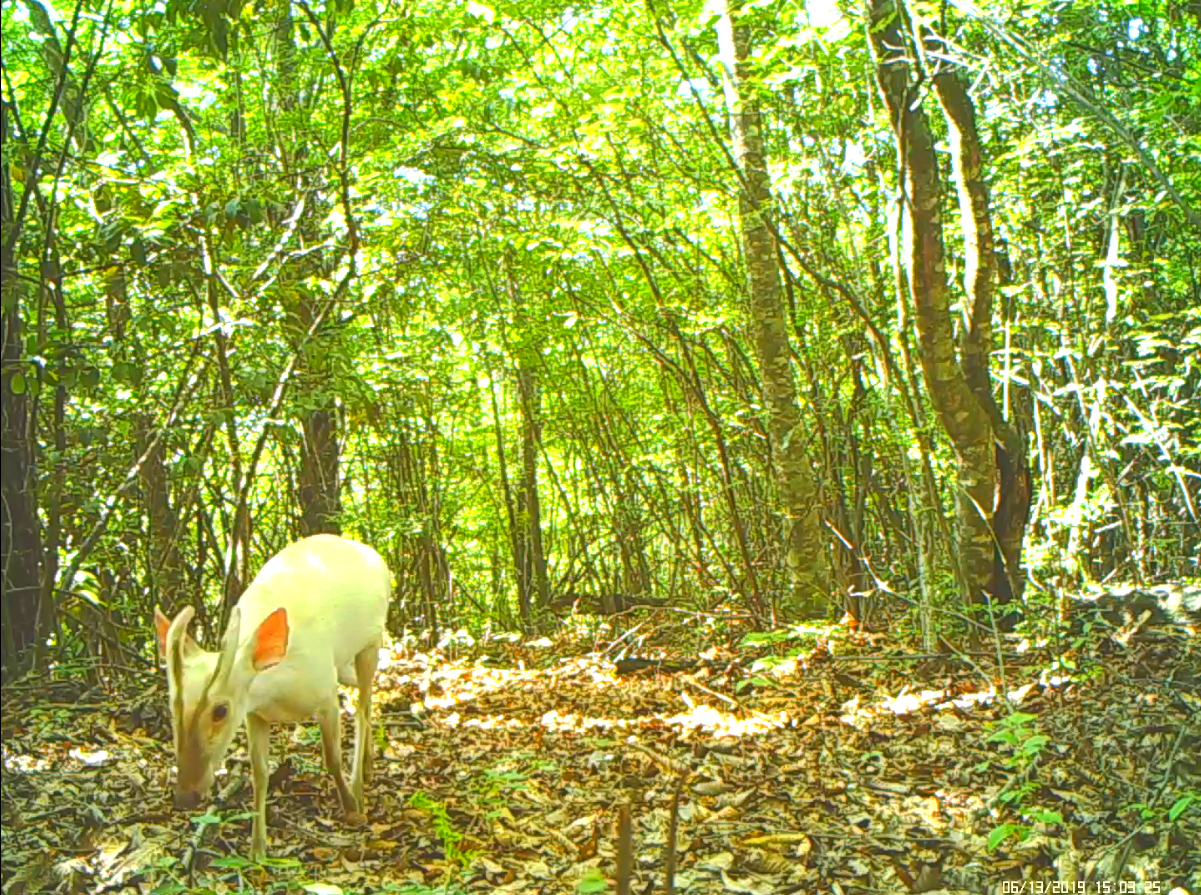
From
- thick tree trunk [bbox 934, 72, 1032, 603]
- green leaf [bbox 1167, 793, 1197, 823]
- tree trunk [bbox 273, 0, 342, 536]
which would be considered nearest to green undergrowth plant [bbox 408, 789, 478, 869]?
green leaf [bbox 1167, 793, 1197, 823]

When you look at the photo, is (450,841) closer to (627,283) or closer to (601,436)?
(627,283)

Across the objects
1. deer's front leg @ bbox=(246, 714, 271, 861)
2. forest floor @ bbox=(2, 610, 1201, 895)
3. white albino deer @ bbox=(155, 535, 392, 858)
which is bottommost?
forest floor @ bbox=(2, 610, 1201, 895)

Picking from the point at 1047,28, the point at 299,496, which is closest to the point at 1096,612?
the point at 1047,28

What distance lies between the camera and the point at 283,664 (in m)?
3.95

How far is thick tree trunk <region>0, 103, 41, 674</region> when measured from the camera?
3.56 m

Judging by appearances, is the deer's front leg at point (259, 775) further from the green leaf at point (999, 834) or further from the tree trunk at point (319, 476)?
the tree trunk at point (319, 476)

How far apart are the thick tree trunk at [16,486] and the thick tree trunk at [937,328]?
4.32 m

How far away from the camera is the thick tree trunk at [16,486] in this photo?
3559 millimetres

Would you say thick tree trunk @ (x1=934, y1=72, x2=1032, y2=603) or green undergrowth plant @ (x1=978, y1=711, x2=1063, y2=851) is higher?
thick tree trunk @ (x1=934, y1=72, x2=1032, y2=603)

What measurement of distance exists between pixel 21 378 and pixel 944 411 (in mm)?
4789

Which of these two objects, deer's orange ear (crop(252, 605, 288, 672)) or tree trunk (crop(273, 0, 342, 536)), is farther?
tree trunk (crop(273, 0, 342, 536))

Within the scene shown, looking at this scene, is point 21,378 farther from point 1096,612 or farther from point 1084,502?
point 1084,502

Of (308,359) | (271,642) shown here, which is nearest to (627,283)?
(308,359)

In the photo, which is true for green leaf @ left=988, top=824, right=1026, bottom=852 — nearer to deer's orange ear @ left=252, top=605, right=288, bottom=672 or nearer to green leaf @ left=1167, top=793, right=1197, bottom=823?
green leaf @ left=1167, top=793, right=1197, bottom=823
